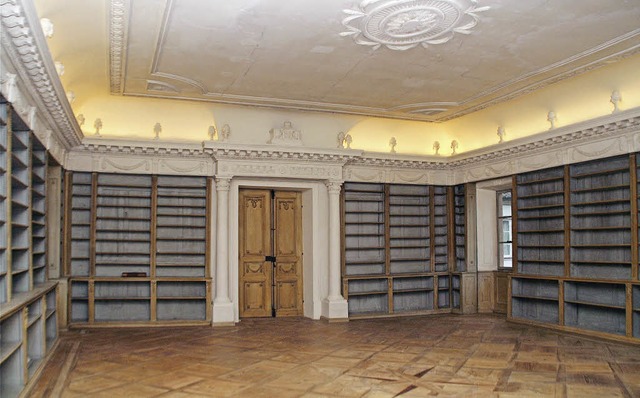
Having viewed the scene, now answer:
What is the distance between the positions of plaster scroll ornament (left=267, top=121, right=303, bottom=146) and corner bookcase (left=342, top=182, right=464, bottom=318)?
124 cm

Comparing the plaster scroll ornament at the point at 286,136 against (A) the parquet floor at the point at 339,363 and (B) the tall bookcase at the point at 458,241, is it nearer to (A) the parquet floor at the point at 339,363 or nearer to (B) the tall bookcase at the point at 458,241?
(A) the parquet floor at the point at 339,363

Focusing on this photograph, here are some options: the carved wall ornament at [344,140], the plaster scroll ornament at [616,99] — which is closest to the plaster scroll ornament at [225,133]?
the carved wall ornament at [344,140]

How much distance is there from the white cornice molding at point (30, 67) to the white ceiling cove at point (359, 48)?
899mm

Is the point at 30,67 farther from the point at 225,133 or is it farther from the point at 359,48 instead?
the point at 225,133

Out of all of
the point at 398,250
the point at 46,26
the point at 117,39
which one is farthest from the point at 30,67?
the point at 398,250

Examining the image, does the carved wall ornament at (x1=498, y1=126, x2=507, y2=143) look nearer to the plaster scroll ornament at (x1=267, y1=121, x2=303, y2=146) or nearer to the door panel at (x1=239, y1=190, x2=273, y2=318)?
the plaster scroll ornament at (x1=267, y1=121, x2=303, y2=146)

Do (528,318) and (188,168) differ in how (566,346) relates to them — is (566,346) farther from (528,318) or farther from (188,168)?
(188,168)

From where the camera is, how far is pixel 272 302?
394 inches

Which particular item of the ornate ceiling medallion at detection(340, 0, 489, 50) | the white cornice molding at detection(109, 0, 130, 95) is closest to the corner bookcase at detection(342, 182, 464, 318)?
the ornate ceiling medallion at detection(340, 0, 489, 50)

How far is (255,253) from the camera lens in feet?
32.6

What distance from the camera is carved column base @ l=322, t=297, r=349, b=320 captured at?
9.65 meters

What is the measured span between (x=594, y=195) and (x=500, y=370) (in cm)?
341

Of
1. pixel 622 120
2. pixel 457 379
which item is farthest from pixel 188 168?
pixel 622 120

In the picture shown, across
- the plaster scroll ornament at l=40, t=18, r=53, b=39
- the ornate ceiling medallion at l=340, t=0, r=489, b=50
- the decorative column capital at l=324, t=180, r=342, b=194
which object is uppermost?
the ornate ceiling medallion at l=340, t=0, r=489, b=50
